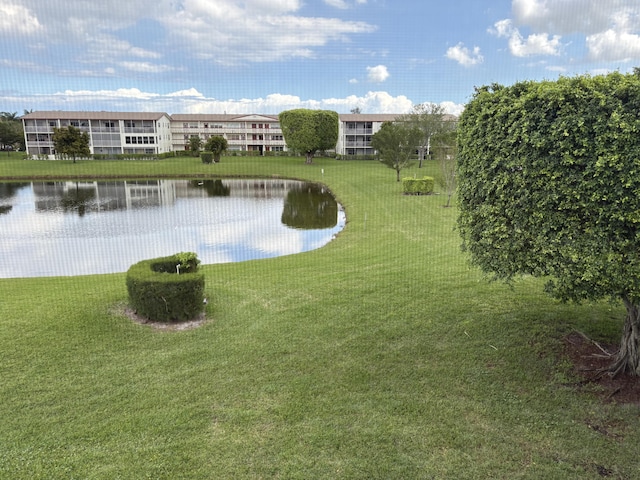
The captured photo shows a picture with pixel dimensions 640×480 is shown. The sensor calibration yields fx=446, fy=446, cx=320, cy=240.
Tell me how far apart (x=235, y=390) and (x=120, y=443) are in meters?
1.60

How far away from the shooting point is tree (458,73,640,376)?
450 centimetres

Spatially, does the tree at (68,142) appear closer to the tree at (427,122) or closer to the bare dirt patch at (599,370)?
the tree at (427,122)

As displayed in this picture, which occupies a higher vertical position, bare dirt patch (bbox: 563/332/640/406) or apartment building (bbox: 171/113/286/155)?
apartment building (bbox: 171/113/286/155)

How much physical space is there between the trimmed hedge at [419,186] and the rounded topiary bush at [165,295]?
24.4m

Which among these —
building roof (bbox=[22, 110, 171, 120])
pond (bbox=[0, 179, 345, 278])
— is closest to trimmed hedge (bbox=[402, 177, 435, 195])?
pond (bbox=[0, 179, 345, 278])

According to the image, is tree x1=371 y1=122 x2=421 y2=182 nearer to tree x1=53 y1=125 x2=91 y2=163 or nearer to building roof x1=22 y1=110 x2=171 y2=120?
tree x1=53 y1=125 x2=91 y2=163

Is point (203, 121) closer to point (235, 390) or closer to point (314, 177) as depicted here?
point (314, 177)

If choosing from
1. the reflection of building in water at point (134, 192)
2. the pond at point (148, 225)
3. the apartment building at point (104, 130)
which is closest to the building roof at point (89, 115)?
the apartment building at point (104, 130)

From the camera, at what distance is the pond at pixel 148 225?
1656 centimetres

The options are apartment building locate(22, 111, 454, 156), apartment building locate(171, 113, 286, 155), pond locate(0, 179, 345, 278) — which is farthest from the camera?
apartment building locate(171, 113, 286, 155)

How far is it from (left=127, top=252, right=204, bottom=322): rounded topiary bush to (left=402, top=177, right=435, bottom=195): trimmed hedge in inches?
962

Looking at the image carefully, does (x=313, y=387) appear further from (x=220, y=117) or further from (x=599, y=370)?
(x=220, y=117)

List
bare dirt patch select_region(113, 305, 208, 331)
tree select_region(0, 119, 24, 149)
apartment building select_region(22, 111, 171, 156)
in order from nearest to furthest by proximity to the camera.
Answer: bare dirt patch select_region(113, 305, 208, 331) → apartment building select_region(22, 111, 171, 156) → tree select_region(0, 119, 24, 149)

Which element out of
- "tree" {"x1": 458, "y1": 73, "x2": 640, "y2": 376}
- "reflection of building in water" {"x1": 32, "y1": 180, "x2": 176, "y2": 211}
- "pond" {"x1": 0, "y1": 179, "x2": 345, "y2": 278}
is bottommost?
"pond" {"x1": 0, "y1": 179, "x2": 345, "y2": 278}
